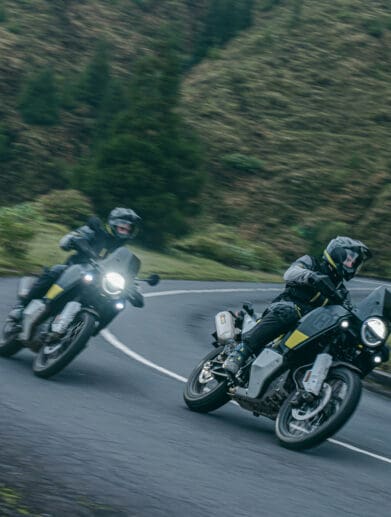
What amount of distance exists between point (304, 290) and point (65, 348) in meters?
2.26

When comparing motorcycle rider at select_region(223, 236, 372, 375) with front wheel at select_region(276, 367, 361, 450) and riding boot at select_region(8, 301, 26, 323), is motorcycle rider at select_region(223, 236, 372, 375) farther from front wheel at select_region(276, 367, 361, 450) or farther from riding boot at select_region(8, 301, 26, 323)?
riding boot at select_region(8, 301, 26, 323)

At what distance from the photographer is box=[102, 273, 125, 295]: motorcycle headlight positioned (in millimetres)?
9492

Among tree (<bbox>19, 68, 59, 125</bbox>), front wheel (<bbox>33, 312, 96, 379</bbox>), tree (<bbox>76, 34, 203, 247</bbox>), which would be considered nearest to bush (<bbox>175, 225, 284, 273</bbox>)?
tree (<bbox>76, 34, 203, 247</bbox>)

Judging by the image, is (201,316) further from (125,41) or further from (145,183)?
(125,41)

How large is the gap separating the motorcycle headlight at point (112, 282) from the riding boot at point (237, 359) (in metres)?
1.37

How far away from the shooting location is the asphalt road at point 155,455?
5.78 metres

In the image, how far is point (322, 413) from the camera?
7906mm

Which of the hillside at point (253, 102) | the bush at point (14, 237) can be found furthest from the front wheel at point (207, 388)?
the hillside at point (253, 102)

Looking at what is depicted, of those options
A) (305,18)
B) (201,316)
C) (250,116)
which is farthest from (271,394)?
(305,18)

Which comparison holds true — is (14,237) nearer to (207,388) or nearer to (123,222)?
(123,222)

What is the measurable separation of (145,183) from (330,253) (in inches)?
1028

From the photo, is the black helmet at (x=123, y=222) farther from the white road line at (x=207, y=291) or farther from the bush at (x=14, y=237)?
the bush at (x=14, y=237)

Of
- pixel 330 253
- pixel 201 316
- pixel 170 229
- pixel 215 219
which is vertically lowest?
pixel 215 219

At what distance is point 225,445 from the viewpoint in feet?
25.5
